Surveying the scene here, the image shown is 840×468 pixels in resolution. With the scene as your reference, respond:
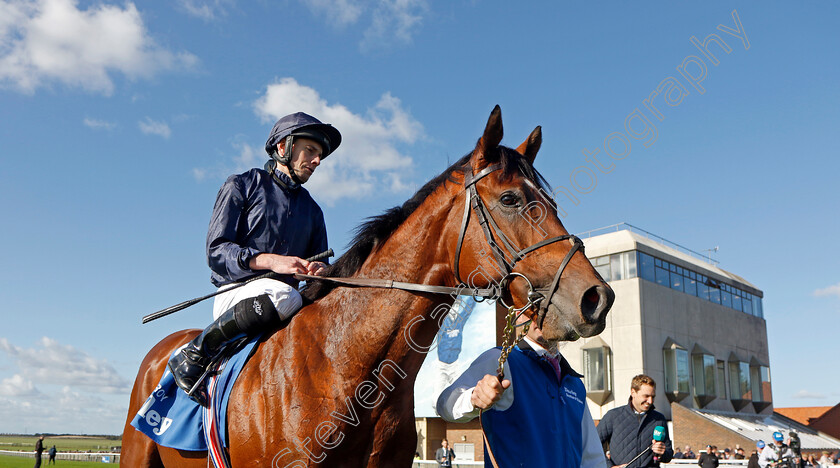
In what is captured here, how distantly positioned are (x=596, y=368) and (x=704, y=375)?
7870 millimetres

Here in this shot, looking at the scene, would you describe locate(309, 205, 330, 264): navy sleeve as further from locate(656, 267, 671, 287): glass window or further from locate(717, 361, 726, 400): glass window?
locate(717, 361, 726, 400): glass window

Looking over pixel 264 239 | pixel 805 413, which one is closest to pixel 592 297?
pixel 264 239

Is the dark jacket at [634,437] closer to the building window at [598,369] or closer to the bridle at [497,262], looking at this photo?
the bridle at [497,262]

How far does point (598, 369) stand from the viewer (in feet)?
111

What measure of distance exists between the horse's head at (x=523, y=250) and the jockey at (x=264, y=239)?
0.98 m

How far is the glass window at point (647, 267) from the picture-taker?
35.1 metres

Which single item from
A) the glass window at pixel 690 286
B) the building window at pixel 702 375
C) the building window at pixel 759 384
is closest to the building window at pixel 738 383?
the building window at pixel 759 384

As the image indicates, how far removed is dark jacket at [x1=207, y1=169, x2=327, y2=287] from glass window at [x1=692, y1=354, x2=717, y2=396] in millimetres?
37565

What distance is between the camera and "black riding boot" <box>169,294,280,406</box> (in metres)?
3.25

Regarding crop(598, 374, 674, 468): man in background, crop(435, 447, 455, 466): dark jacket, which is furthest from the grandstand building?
crop(598, 374, 674, 468): man in background

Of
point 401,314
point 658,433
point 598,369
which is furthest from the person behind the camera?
point 598,369

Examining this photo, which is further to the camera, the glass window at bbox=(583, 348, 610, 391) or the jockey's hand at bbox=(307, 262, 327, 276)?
the glass window at bbox=(583, 348, 610, 391)

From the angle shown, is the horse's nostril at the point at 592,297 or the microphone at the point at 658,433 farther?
the microphone at the point at 658,433

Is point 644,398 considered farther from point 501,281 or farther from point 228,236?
point 228,236
